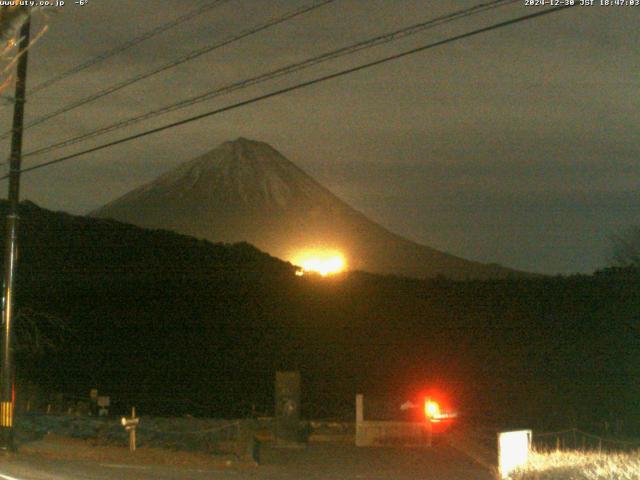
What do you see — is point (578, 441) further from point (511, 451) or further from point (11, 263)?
point (11, 263)

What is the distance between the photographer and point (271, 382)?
4597 centimetres

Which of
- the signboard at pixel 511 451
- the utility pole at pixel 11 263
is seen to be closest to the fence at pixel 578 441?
the signboard at pixel 511 451

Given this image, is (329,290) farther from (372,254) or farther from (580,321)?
(372,254)

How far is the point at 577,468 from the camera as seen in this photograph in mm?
13109

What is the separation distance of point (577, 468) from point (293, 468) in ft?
23.3

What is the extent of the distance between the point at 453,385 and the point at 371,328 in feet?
28.4

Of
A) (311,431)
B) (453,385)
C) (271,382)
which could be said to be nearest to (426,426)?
(311,431)

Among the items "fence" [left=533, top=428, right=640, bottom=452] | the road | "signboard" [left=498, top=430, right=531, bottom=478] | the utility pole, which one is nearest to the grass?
"signboard" [left=498, top=430, right=531, bottom=478]

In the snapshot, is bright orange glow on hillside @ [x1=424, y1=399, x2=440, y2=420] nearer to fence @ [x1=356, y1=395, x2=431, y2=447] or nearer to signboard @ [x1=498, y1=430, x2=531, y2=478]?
Answer: fence @ [x1=356, y1=395, x2=431, y2=447]

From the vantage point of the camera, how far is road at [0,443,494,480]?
1585 centimetres

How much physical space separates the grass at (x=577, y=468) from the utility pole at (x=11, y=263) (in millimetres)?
11995

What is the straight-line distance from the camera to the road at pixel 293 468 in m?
15.9

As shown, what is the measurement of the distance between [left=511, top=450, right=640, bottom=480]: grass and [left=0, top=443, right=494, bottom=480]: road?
1.66 metres

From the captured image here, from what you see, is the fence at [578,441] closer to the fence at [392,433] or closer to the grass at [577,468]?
the fence at [392,433]
